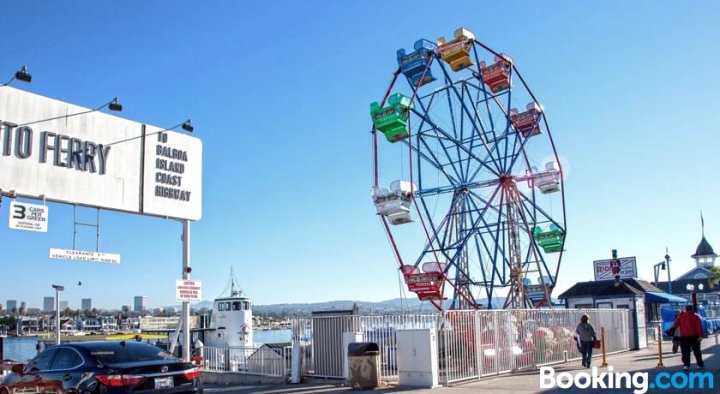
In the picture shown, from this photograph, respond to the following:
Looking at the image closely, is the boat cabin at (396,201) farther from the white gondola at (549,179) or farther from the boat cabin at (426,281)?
the white gondola at (549,179)

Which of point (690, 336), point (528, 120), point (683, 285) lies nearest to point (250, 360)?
point (690, 336)

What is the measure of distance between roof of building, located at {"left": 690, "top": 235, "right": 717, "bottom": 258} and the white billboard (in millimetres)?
79637

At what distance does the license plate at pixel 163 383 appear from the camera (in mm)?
9453

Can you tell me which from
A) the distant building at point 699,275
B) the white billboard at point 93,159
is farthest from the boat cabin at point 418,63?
the distant building at point 699,275

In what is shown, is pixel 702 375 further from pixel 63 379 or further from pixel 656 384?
pixel 63 379

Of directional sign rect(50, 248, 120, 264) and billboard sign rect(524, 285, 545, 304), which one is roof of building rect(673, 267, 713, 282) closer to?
billboard sign rect(524, 285, 545, 304)

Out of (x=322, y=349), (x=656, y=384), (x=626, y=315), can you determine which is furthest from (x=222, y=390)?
(x=626, y=315)

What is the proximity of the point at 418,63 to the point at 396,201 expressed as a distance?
751 cm

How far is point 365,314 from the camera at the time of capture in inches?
651

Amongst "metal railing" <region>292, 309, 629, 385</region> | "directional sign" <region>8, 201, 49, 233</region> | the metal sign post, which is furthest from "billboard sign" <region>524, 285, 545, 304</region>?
"directional sign" <region>8, 201, 49, 233</region>

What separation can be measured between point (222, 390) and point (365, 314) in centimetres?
408

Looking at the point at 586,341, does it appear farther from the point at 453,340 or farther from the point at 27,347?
the point at 27,347

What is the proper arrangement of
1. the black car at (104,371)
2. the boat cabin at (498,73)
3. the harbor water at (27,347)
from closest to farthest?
the black car at (104,371)
the boat cabin at (498,73)
the harbor water at (27,347)

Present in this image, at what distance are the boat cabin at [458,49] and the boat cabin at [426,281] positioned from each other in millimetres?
10037
